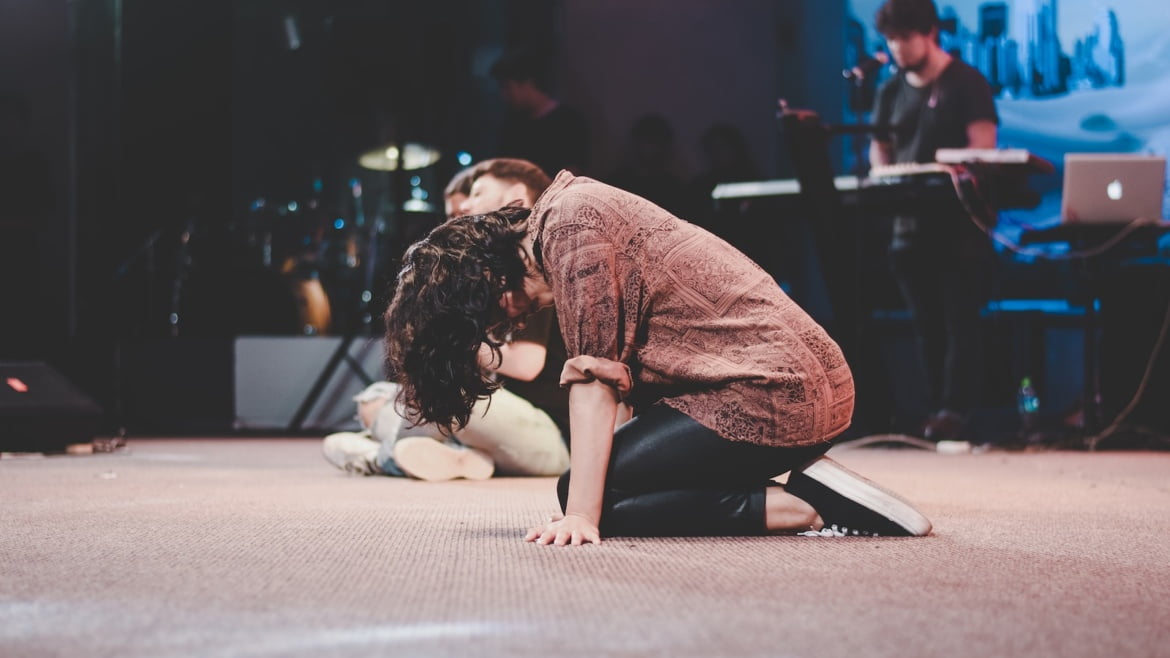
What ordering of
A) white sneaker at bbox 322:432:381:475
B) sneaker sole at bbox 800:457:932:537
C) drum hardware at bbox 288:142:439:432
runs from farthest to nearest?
drum hardware at bbox 288:142:439:432
white sneaker at bbox 322:432:381:475
sneaker sole at bbox 800:457:932:537

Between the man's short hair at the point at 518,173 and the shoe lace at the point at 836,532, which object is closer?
the shoe lace at the point at 836,532

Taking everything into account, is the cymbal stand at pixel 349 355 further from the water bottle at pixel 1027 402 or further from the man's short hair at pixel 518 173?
the water bottle at pixel 1027 402

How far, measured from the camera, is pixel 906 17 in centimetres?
392

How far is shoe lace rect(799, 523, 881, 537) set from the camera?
1781 millimetres

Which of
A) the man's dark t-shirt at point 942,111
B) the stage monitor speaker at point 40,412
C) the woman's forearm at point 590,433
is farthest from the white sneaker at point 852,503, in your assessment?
the stage monitor speaker at point 40,412

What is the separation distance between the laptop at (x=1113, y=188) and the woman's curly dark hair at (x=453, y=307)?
8.87 ft

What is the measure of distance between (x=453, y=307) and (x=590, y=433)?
0.92 feet

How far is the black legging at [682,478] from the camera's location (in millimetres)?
1706

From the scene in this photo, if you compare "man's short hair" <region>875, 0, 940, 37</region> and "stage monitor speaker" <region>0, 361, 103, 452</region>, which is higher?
"man's short hair" <region>875, 0, 940, 37</region>

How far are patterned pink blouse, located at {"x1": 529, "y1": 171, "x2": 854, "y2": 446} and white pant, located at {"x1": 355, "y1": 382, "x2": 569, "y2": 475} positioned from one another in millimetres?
950

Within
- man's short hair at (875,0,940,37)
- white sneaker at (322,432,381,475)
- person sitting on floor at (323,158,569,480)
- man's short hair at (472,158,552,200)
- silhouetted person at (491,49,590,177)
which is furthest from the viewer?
silhouetted person at (491,49,590,177)

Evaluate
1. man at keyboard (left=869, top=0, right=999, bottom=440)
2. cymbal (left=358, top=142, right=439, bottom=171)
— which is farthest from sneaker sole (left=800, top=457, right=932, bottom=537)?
cymbal (left=358, top=142, right=439, bottom=171)

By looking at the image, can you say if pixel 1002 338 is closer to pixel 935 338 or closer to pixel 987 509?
pixel 935 338

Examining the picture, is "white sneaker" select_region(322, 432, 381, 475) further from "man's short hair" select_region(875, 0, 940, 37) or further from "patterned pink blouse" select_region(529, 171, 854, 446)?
"man's short hair" select_region(875, 0, 940, 37)
